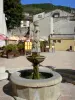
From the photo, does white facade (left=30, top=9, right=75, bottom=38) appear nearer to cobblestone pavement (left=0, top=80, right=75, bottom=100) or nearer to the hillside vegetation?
the hillside vegetation

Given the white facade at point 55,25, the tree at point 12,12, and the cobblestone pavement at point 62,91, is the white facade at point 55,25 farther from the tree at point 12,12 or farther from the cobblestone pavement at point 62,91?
the cobblestone pavement at point 62,91

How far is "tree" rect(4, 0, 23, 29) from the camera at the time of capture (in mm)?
42875

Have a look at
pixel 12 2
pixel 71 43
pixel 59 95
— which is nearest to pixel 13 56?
pixel 59 95

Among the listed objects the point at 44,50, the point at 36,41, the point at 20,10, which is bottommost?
the point at 44,50

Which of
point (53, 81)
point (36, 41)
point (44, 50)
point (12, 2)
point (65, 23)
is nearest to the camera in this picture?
point (53, 81)

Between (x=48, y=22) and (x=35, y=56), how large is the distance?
120 ft

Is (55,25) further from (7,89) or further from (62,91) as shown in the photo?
(7,89)

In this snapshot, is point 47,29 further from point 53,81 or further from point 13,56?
point 53,81

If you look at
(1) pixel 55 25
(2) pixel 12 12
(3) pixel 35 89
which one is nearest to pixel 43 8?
(1) pixel 55 25

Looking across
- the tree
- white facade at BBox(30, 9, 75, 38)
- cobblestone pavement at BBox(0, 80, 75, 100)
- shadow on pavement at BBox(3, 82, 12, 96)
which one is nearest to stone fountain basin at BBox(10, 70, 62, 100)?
cobblestone pavement at BBox(0, 80, 75, 100)

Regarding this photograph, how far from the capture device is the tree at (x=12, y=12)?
42.9m

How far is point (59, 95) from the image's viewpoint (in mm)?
8414

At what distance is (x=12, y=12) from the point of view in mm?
43344

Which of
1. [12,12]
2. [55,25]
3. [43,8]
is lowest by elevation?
[55,25]
